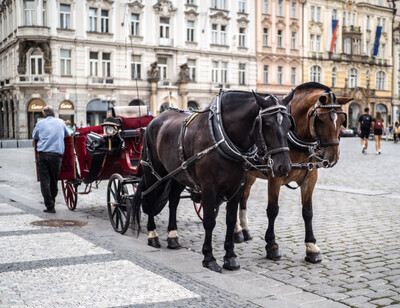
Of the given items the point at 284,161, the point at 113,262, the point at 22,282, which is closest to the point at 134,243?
the point at 113,262

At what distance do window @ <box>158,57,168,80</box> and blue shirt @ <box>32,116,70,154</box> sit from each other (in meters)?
34.7

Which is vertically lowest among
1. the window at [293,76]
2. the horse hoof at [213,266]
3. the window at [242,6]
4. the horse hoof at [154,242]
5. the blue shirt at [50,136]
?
the horse hoof at [154,242]

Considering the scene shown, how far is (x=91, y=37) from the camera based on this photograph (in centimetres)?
4003

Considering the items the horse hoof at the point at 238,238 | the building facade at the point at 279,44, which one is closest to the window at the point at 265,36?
the building facade at the point at 279,44

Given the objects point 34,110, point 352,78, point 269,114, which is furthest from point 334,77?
point 269,114

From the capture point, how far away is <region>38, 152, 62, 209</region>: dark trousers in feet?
30.4

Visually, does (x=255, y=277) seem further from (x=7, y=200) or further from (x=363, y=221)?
(x=7, y=200)

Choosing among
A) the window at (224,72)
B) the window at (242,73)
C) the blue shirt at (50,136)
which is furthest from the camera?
the window at (242,73)

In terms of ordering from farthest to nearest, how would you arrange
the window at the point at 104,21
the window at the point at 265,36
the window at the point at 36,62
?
the window at the point at 265,36 → the window at the point at 104,21 → the window at the point at 36,62

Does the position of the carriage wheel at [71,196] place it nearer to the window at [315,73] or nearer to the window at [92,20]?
the window at [92,20]

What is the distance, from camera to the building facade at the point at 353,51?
5378cm

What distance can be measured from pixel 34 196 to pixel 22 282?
6.97 meters

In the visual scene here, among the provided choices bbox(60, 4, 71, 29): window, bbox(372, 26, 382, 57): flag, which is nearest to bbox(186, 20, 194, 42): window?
bbox(60, 4, 71, 29): window

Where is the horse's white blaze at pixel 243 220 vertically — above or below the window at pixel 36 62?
below
